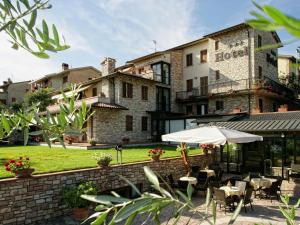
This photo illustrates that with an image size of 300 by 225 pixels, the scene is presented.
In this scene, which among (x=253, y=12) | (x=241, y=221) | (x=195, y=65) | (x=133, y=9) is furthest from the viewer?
(x=195, y=65)

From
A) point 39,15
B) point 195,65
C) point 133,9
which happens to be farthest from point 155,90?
point 39,15

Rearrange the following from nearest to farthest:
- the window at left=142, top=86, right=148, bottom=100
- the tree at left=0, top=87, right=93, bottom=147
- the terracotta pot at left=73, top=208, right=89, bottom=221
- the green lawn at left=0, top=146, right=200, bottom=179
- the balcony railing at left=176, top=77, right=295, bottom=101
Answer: the tree at left=0, top=87, right=93, bottom=147
the terracotta pot at left=73, top=208, right=89, bottom=221
the green lawn at left=0, top=146, right=200, bottom=179
the balcony railing at left=176, top=77, right=295, bottom=101
the window at left=142, top=86, right=148, bottom=100

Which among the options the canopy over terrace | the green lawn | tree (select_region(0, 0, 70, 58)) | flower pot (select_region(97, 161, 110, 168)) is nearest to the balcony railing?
the green lawn

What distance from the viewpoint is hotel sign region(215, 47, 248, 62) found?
33725 millimetres

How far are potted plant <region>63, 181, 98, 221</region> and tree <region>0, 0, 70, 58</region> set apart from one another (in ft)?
29.3

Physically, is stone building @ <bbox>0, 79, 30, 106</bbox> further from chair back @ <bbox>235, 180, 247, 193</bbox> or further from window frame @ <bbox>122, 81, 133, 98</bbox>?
chair back @ <bbox>235, 180, 247, 193</bbox>

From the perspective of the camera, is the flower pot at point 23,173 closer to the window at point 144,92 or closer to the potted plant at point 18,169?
the potted plant at point 18,169

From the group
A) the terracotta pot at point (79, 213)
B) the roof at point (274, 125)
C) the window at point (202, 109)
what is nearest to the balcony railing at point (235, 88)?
the window at point (202, 109)

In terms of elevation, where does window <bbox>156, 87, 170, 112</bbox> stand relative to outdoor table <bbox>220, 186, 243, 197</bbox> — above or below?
above

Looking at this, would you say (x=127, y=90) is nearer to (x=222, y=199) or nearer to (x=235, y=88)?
(x=235, y=88)

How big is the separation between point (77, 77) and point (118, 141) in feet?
59.6

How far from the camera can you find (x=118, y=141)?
3089 cm

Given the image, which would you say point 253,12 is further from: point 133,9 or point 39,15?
point 133,9

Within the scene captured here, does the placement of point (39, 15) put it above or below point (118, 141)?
above
